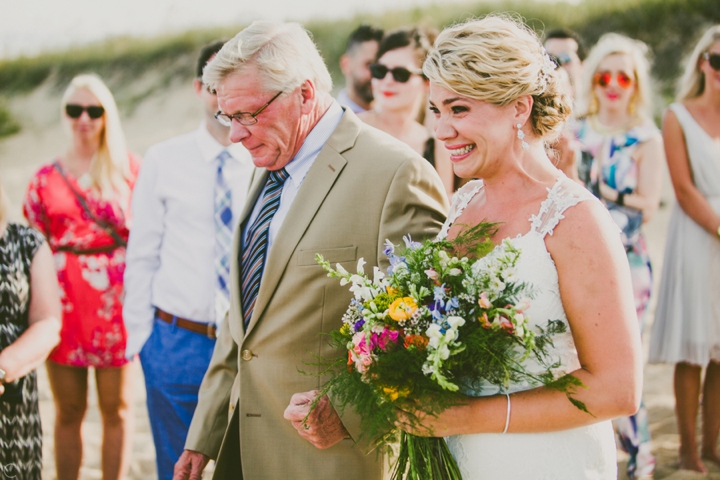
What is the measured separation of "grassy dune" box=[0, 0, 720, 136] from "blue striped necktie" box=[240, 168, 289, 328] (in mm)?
13545

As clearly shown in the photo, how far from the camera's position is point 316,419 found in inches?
85.8

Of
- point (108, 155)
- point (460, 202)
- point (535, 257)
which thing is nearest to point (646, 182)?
point (460, 202)

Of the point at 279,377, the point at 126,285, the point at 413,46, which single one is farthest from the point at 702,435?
the point at 126,285

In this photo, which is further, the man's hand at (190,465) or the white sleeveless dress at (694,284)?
the white sleeveless dress at (694,284)

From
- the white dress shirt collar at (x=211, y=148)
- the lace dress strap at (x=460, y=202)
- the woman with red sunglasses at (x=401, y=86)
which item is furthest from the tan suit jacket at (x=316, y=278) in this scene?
the woman with red sunglasses at (x=401, y=86)

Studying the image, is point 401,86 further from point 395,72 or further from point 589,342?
point 589,342

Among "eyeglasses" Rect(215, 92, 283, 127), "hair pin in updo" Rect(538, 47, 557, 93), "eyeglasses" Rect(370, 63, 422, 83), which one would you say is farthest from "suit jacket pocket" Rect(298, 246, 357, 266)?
"eyeglasses" Rect(370, 63, 422, 83)

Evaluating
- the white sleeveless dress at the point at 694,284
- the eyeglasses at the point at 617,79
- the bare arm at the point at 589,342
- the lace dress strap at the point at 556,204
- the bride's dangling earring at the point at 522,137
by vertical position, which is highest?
the bride's dangling earring at the point at 522,137

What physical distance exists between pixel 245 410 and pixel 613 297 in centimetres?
141

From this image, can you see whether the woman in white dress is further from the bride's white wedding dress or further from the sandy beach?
the bride's white wedding dress

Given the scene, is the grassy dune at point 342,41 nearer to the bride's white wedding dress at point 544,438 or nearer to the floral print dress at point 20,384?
the floral print dress at point 20,384

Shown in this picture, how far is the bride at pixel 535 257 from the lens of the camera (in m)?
1.85

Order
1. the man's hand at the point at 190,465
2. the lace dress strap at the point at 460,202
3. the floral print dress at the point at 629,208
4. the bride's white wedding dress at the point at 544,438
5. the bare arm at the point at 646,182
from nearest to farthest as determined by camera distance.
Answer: the bride's white wedding dress at the point at 544,438 → the lace dress strap at the point at 460,202 → the man's hand at the point at 190,465 → the floral print dress at the point at 629,208 → the bare arm at the point at 646,182

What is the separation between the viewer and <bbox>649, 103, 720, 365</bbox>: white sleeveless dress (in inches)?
186
